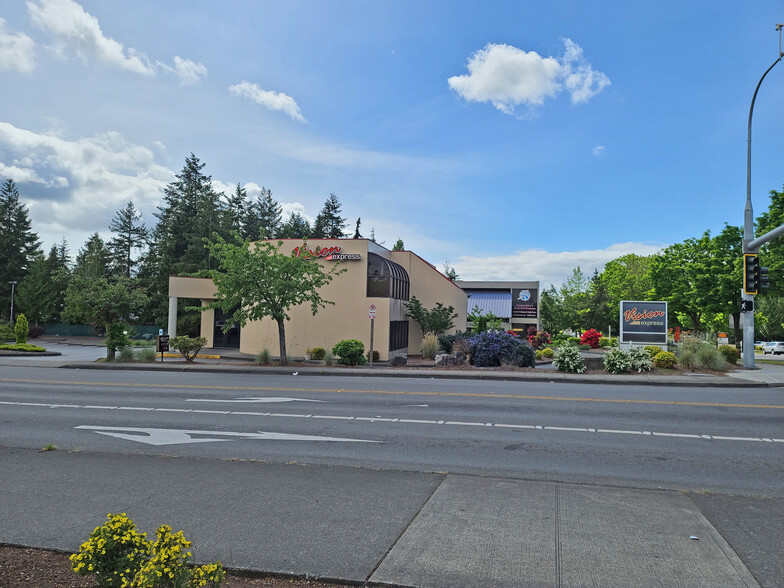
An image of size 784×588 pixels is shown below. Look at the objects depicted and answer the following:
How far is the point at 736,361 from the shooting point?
2384 centimetres

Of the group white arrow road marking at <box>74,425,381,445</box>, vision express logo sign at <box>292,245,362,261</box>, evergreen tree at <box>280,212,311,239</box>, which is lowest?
white arrow road marking at <box>74,425,381,445</box>

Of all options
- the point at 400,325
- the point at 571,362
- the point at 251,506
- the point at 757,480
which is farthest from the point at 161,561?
the point at 400,325

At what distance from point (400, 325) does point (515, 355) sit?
10.7m

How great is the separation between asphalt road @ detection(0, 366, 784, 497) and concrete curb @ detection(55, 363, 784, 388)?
1.38 meters

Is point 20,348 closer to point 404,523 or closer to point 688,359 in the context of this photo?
point 688,359

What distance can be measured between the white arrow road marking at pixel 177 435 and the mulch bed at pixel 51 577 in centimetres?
457

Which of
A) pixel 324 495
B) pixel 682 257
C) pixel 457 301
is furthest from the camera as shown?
pixel 682 257

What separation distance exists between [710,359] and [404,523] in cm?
1984

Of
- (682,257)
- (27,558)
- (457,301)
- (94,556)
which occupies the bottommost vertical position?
(27,558)

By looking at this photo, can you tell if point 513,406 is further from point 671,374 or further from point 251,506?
point 671,374

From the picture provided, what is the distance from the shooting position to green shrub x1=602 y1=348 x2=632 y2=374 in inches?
808

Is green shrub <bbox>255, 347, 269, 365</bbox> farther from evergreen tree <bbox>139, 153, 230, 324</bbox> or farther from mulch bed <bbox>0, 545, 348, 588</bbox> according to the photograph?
evergreen tree <bbox>139, 153, 230, 324</bbox>

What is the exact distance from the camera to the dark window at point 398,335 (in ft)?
99.8

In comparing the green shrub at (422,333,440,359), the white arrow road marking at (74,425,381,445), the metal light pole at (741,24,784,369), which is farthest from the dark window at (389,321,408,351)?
the white arrow road marking at (74,425,381,445)
